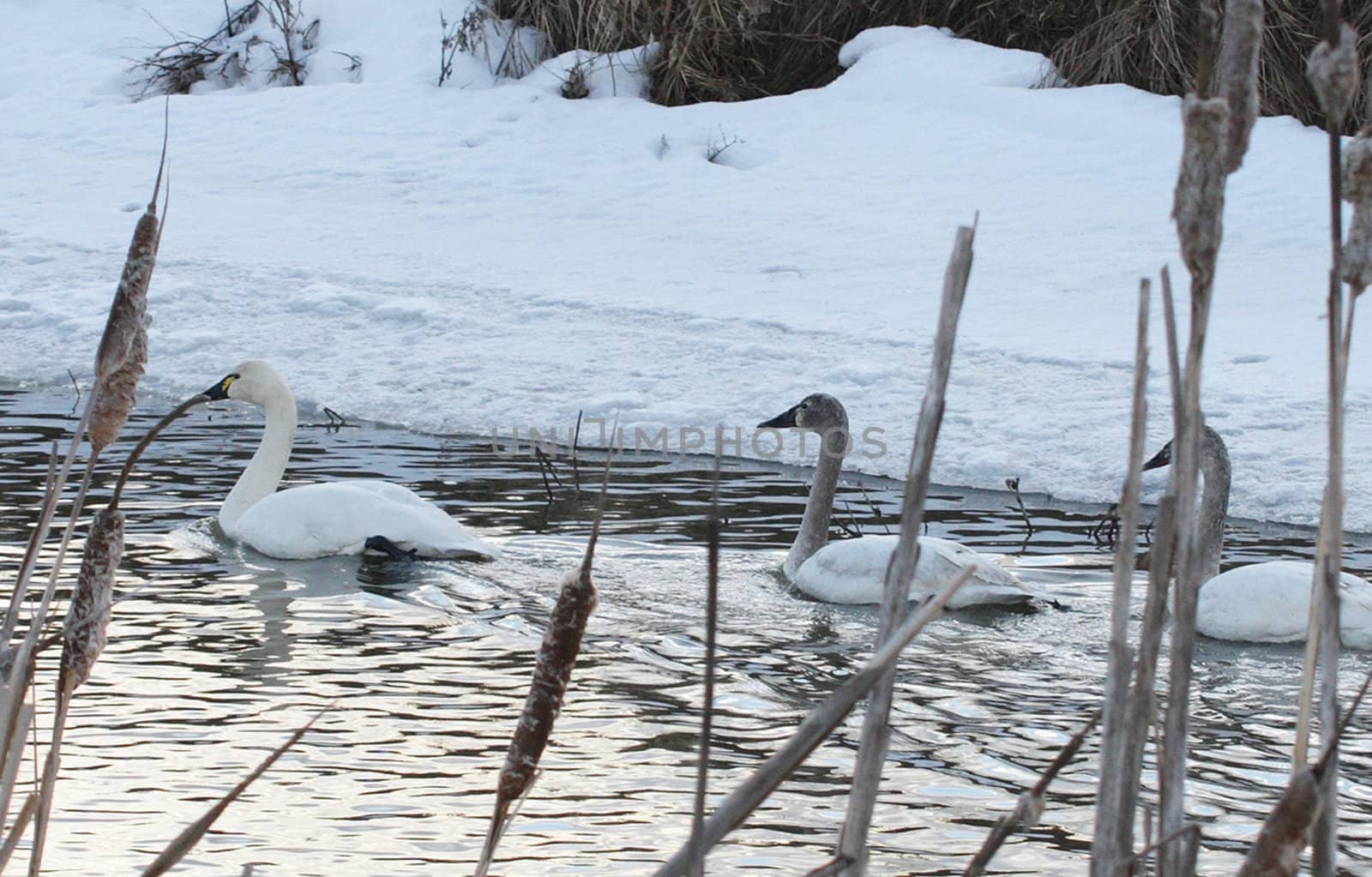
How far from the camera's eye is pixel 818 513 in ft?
21.3

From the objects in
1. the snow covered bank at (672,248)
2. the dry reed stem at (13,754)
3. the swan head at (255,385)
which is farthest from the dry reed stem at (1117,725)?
the swan head at (255,385)

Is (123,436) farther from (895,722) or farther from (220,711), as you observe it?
(895,722)

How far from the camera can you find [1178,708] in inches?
52.1

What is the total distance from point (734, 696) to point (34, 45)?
14.0 metres

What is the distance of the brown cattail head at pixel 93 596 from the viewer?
53.1 inches

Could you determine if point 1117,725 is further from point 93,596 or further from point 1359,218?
point 93,596

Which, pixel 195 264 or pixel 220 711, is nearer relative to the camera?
pixel 220 711

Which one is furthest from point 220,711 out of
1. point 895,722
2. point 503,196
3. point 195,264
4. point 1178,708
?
point 503,196

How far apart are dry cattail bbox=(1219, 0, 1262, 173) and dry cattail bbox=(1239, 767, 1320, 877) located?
349mm

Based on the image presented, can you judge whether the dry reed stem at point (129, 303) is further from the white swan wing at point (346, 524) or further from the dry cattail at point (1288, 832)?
the white swan wing at point (346, 524)

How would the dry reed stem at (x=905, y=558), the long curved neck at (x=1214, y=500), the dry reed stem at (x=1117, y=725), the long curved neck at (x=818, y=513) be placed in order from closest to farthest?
1. the dry reed stem at (x=905, y=558)
2. the dry reed stem at (x=1117, y=725)
3. the long curved neck at (x=1214, y=500)
4. the long curved neck at (x=818, y=513)

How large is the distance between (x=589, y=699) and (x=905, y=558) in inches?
126

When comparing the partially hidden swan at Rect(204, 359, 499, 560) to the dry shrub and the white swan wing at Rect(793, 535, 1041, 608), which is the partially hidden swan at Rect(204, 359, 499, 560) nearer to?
the white swan wing at Rect(793, 535, 1041, 608)

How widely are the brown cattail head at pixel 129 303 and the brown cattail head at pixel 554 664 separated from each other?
1.19 feet
